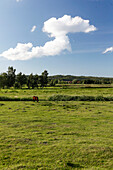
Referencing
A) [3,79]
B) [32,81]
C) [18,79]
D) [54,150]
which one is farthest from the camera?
[32,81]

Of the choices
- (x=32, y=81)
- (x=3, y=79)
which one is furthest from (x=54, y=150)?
(x=32, y=81)

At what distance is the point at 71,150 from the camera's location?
897 cm

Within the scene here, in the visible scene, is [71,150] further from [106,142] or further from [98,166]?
[106,142]

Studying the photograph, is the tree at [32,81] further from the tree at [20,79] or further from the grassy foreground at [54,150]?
the grassy foreground at [54,150]

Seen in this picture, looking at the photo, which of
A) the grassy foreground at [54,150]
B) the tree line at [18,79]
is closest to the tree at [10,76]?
the tree line at [18,79]

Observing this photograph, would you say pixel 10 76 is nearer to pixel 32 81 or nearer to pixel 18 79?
pixel 18 79

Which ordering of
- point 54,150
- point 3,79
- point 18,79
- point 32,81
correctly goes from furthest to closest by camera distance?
1. point 32,81
2. point 18,79
3. point 3,79
4. point 54,150

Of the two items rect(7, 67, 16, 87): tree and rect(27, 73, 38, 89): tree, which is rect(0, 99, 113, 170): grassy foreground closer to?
rect(7, 67, 16, 87): tree

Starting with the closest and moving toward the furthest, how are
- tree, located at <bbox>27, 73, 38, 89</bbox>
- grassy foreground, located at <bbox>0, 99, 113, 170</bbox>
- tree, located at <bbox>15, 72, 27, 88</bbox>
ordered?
grassy foreground, located at <bbox>0, 99, 113, 170</bbox> < tree, located at <bbox>15, 72, 27, 88</bbox> < tree, located at <bbox>27, 73, 38, 89</bbox>

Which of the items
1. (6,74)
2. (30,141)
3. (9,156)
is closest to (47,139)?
(30,141)

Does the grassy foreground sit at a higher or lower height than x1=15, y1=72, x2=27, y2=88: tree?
lower

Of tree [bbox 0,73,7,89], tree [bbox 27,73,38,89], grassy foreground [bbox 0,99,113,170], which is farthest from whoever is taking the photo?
tree [bbox 27,73,38,89]

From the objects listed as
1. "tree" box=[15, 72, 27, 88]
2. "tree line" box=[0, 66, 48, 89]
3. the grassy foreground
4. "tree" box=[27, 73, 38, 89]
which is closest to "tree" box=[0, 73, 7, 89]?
"tree line" box=[0, 66, 48, 89]

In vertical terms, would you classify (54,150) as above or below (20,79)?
below
